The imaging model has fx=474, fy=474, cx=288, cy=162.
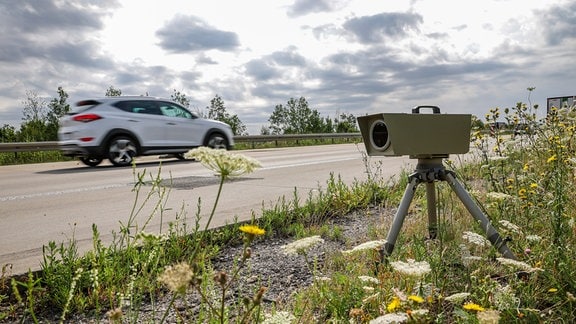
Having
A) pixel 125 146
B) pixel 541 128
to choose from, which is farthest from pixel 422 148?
pixel 125 146

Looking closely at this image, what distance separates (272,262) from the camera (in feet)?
11.8

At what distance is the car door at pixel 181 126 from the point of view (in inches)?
520

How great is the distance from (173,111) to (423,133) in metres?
11.4

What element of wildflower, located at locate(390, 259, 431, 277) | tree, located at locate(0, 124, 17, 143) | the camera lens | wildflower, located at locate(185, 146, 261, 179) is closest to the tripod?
the camera lens

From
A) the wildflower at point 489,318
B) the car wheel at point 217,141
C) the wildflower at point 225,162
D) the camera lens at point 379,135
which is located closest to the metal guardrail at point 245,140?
the car wheel at point 217,141

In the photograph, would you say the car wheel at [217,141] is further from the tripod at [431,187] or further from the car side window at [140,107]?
the tripod at [431,187]

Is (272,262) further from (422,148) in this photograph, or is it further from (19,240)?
(19,240)

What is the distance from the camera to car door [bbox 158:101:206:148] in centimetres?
1321

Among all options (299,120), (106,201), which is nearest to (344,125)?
(299,120)

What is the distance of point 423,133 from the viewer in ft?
9.25

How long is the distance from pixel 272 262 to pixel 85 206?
331 cm

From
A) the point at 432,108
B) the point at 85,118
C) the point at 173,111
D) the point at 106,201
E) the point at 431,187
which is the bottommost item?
the point at 106,201

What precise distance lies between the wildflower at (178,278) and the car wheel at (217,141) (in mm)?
13251

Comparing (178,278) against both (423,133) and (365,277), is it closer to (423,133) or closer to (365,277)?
(365,277)
